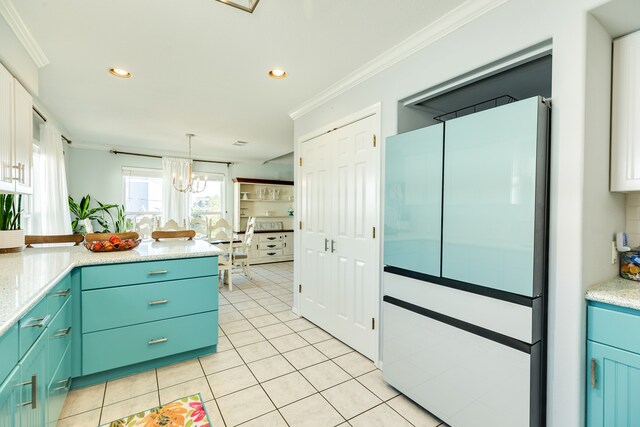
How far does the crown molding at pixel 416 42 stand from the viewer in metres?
1.71

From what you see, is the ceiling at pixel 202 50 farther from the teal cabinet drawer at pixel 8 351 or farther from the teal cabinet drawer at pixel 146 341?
the teal cabinet drawer at pixel 146 341

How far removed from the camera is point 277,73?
262cm

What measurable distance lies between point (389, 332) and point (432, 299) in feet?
1.55

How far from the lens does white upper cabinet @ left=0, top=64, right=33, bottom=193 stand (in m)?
1.77

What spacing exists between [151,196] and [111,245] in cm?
423

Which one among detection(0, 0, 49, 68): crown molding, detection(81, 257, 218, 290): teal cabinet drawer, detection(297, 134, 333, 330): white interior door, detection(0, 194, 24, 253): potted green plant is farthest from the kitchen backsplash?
detection(0, 194, 24, 253): potted green plant

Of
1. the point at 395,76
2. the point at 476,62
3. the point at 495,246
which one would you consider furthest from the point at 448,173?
the point at 395,76

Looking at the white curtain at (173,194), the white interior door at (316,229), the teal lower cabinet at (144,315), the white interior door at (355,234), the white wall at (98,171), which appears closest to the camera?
the teal lower cabinet at (144,315)

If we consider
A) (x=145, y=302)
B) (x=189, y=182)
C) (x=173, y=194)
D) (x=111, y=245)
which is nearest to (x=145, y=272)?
(x=145, y=302)

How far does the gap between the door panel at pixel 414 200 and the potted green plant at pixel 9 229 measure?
2.82 m

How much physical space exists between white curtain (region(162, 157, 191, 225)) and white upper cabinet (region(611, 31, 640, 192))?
6156mm

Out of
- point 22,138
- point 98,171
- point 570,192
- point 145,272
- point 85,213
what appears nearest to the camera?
point 570,192

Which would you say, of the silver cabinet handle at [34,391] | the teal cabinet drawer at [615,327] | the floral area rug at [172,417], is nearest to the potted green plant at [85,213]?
the floral area rug at [172,417]

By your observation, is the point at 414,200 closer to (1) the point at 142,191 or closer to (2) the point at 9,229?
(2) the point at 9,229
